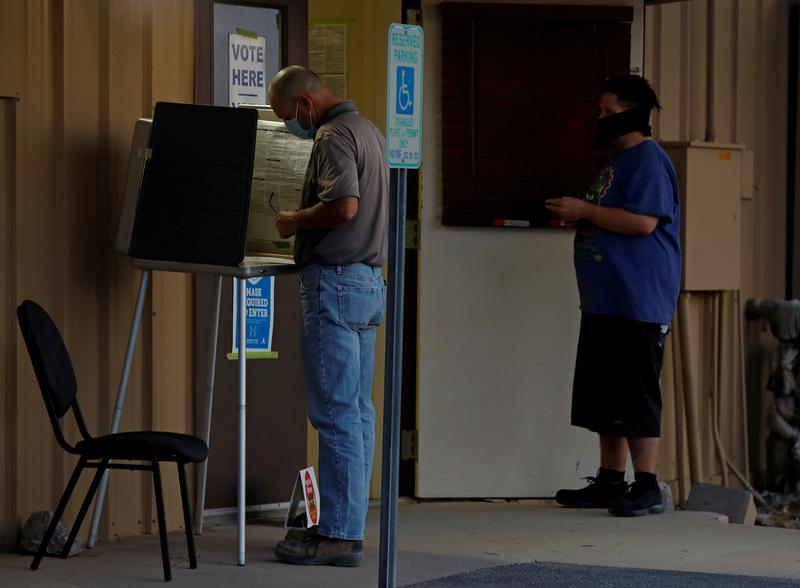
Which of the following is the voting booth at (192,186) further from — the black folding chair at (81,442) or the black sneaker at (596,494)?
the black sneaker at (596,494)

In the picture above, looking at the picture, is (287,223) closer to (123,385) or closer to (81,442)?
(123,385)

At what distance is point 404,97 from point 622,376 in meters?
2.78

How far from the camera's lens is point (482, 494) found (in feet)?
24.7

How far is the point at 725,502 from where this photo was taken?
7.68 meters

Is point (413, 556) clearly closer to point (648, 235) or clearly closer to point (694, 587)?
point (694, 587)

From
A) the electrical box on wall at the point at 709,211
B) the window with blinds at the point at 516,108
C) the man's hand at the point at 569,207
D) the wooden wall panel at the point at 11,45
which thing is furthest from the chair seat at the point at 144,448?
the electrical box on wall at the point at 709,211

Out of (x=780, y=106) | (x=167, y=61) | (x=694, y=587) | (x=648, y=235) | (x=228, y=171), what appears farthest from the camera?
(x=780, y=106)

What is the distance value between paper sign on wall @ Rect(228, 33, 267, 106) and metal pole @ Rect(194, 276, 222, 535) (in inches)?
36.1

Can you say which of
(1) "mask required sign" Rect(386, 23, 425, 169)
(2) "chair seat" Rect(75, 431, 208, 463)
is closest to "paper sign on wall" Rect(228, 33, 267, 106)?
(2) "chair seat" Rect(75, 431, 208, 463)

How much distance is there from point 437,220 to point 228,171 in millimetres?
1980

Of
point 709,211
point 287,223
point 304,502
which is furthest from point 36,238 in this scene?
point 709,211

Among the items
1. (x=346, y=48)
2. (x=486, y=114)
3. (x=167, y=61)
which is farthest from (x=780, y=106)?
(x=167, y=61)

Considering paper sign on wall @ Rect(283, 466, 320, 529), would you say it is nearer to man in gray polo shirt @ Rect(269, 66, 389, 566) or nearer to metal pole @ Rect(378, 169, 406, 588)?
man in gray polo shirt @ Rect(269, 66, 389, 566)

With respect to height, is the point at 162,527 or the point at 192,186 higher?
the point at 192,186
